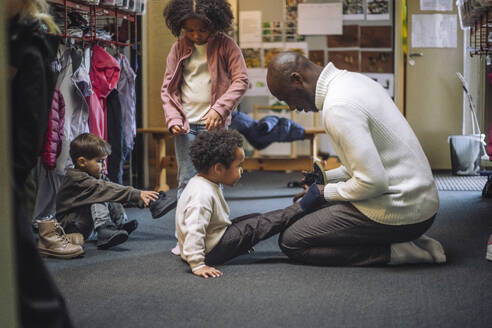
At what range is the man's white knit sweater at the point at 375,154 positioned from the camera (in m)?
2.02

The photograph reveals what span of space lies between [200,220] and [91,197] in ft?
2.35

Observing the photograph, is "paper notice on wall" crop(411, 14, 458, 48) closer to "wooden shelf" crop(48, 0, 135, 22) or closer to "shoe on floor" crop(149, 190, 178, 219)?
"wooden shelf" crop(48, 0, 135, 22)

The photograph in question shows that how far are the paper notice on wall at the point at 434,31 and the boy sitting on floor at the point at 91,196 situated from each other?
4231 millimetres

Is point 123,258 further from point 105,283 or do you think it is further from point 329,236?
point 329,236

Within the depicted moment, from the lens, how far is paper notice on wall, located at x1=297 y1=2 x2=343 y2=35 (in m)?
6.13

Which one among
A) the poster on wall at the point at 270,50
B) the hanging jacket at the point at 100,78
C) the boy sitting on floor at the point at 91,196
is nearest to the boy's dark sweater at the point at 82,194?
the boy sitting on floor at the point at 91,196

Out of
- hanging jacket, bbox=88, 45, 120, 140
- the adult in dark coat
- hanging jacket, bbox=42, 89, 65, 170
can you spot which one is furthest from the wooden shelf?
the adult in dark coat

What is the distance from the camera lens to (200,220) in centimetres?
215

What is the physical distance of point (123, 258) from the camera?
246 centimetres

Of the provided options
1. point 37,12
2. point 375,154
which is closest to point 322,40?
point 375,154

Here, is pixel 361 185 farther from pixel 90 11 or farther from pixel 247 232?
pixel 90 11

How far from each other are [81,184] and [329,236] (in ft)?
3.80

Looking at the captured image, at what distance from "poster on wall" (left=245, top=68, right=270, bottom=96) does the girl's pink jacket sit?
11.5ft

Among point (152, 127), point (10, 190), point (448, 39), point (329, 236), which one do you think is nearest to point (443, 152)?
point (448, 39)
